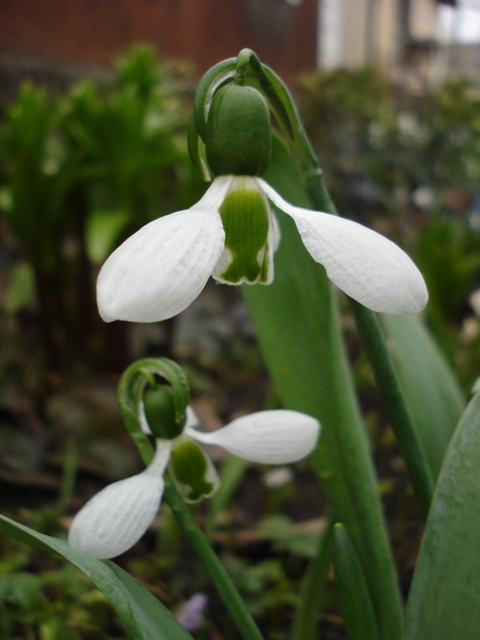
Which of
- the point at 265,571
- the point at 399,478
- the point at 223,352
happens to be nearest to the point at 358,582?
the point at 265,571

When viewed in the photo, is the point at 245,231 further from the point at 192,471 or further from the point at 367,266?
the point at 192,471

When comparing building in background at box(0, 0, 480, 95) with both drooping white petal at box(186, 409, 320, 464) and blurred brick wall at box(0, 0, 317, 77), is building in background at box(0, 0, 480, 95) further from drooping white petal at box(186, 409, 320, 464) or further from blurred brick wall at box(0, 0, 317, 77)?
drooping white petal at box(186, 409, 320, 464)

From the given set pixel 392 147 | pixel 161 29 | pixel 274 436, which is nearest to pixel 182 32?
pixel 161 29

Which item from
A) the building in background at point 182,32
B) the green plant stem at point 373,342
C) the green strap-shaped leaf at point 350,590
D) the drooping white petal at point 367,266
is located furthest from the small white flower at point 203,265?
the building in background at point 182,32

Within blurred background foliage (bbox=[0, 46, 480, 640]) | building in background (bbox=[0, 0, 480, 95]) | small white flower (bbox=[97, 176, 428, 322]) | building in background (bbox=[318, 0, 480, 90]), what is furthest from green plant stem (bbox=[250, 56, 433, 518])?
building in background (bbox=[318, 0, 480, 90])

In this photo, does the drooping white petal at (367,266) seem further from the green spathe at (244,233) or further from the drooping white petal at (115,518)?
the drooping white petal at (115,518)

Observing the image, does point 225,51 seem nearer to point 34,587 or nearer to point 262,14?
point 262,14
